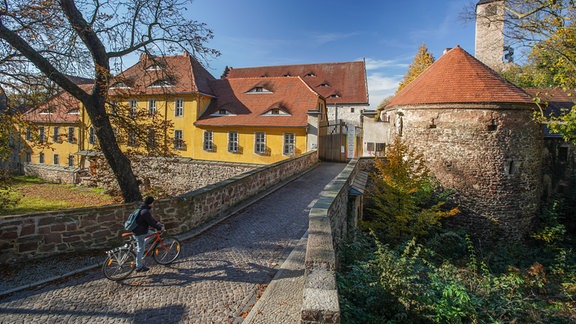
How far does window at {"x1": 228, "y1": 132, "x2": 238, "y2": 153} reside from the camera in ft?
78.4

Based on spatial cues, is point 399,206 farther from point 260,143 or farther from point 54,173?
point 54,173

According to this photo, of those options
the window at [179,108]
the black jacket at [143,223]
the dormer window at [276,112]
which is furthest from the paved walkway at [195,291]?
the window at [179,108]

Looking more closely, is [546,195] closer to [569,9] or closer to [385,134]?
[385,134]

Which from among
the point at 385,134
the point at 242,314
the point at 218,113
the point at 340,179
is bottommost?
the point at 242,314

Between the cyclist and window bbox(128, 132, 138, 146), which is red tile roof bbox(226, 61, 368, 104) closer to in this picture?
window bbox(128, 132, 138, 146)

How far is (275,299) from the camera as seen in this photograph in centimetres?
522

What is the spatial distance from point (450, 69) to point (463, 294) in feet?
48.0

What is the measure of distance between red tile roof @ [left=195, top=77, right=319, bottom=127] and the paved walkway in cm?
1516

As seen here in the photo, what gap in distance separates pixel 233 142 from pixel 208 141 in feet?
6.76

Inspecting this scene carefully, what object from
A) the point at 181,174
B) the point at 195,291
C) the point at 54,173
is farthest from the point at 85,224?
the point at 54,173

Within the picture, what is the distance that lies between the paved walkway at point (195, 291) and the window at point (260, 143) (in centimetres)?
1520

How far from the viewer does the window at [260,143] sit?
2306 centimetres

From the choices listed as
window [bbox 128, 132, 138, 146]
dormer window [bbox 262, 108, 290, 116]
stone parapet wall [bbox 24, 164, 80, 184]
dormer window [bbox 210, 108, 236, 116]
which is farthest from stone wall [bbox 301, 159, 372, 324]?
stone parapet wall [bbox 24, 164, 80, 184]

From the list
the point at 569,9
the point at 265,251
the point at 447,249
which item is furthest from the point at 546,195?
the point at 265,251
